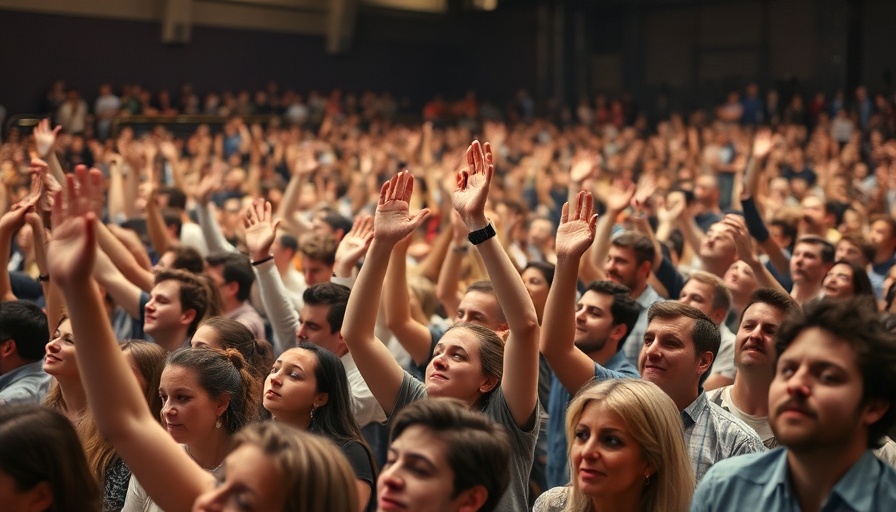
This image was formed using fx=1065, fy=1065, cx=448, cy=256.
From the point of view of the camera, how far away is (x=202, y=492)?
88.7 inches

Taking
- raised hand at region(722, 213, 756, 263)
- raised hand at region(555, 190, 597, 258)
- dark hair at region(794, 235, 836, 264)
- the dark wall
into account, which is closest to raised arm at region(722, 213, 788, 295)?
raised hand at region(722, 213, 756, 263)

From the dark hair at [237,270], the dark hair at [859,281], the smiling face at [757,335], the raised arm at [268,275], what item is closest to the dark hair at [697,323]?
the smiling face at [757,335]

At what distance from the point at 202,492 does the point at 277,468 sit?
0.25 metres

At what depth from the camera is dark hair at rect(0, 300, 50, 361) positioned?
4.14m

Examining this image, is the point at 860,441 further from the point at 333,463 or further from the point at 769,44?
the point at 769,44


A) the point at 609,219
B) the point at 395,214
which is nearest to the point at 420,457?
the point at 395,214

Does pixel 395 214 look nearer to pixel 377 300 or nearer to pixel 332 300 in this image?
pixel 377 300

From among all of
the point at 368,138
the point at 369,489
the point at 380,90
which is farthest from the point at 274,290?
the point at 380,90

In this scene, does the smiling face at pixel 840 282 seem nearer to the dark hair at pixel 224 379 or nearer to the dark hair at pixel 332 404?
the dark hair at pixel 332 404

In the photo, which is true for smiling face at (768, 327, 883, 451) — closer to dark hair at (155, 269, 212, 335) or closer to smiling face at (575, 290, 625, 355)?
smiling face at (575, 290, 625, 355)

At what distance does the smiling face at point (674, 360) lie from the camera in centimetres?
334

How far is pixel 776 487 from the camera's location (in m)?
2.10

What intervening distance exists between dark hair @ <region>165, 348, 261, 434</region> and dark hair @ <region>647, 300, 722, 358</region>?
1341 millimetres

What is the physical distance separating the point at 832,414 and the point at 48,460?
1605 millimetres
